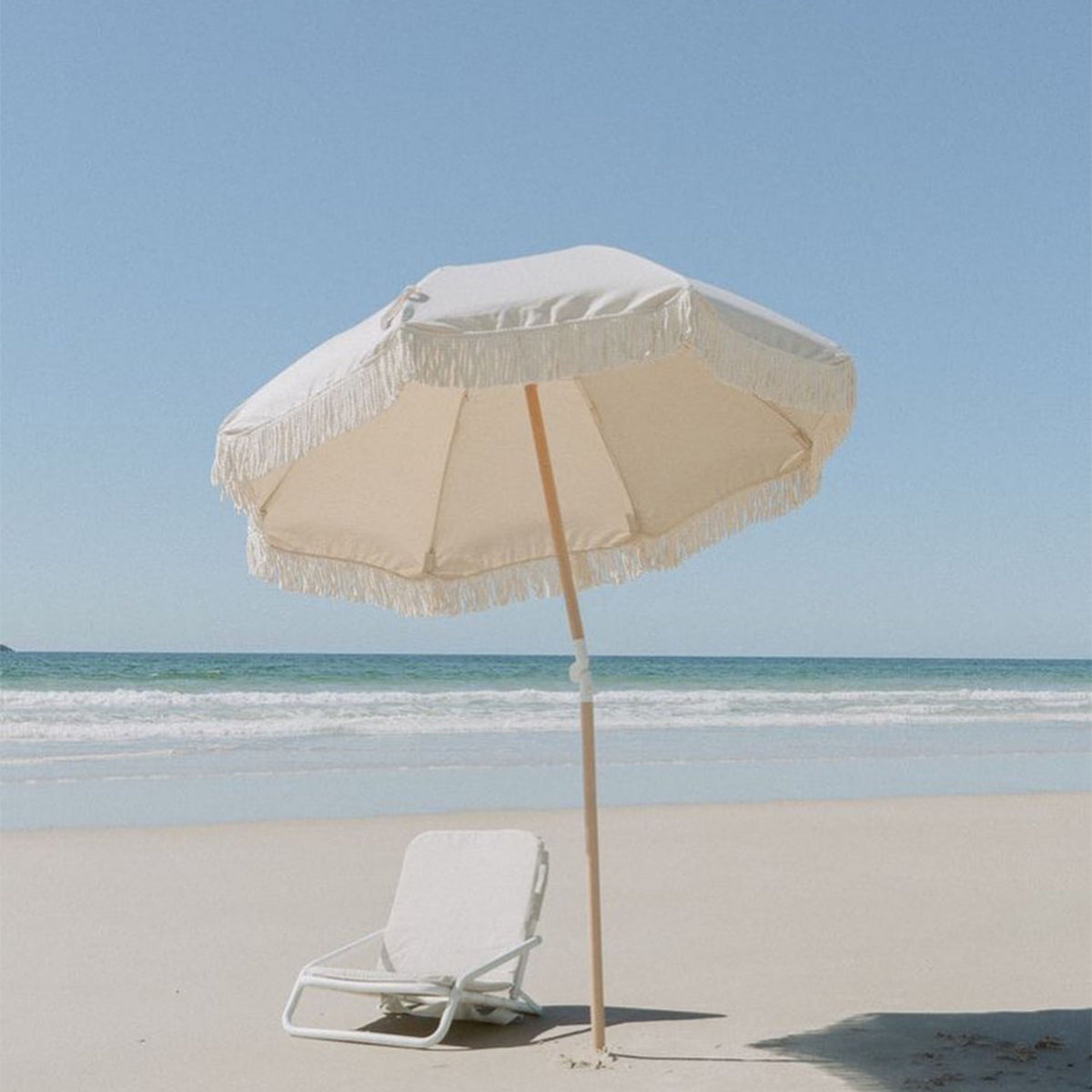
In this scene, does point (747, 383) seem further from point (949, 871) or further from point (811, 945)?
point (949, 871)

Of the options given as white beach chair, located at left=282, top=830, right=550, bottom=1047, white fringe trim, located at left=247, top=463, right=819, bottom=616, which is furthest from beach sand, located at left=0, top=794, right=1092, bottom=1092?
white fringe trim, located at left=247, top=463, right=819, bottom=616

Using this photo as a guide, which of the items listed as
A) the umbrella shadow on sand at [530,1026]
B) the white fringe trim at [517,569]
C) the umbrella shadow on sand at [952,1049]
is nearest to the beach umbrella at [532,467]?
the white fringe trim at [517,569]

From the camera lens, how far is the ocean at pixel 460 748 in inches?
482

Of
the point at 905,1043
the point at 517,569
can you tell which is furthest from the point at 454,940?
the point at 905,1043

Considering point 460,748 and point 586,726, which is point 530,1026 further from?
point 460,748

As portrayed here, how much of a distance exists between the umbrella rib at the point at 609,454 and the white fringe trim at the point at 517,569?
8 cm

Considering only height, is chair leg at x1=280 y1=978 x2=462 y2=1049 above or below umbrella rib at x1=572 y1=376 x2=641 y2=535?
below

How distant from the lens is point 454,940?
5.26 m

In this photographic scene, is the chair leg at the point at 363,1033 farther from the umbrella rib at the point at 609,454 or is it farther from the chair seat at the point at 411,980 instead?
the umbrella rib at the point at 609,454

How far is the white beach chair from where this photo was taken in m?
4.88

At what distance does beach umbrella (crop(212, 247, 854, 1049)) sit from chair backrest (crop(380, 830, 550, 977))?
546mm

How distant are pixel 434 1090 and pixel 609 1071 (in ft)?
1.80

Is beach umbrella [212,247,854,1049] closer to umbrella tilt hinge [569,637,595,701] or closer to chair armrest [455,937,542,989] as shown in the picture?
umbrella tilt hinge [569,637,595,701]

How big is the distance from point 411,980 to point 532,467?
2.01 m
